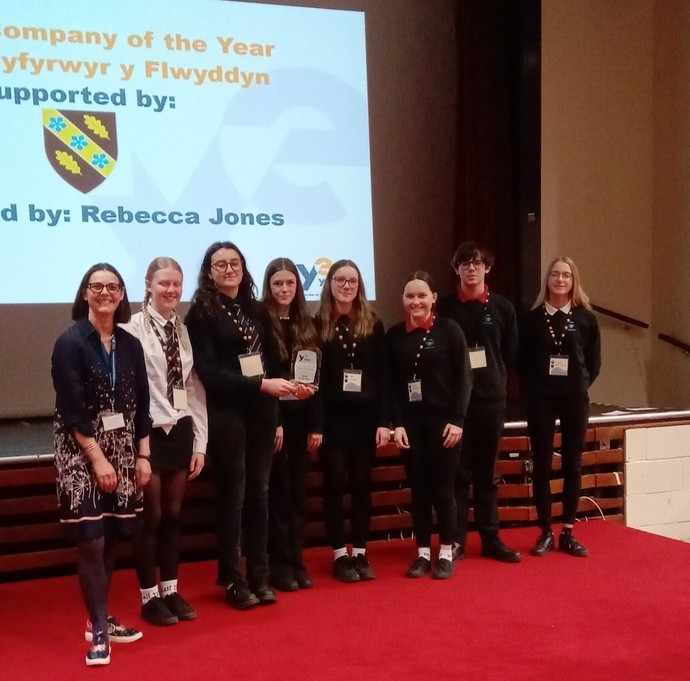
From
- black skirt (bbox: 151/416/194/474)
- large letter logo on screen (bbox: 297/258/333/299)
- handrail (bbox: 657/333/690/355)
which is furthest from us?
handrail (bbox: 657/333/690/355)

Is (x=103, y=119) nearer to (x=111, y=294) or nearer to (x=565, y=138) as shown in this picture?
(x=111, y=294)

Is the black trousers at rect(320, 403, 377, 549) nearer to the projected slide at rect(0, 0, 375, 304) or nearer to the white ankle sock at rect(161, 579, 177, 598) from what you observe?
the white ankle sock at rect(161, 579, 177, 598)

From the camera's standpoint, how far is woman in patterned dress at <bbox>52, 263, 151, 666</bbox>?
6.82 feet

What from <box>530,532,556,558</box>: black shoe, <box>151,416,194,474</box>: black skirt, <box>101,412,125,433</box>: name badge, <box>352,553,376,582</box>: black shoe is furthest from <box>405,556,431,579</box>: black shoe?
<box>101,412,125,433</box>: name badge

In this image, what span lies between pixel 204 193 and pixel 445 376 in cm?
189

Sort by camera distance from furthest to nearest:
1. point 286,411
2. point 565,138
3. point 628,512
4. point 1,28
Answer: point 565,138 → point 628,512 → point 1,28 → point 286,411

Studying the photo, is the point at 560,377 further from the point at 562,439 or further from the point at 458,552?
the point at 458,552

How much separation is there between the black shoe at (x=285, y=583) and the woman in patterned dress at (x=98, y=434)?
2.35 ft

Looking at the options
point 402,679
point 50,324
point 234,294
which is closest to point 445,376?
point 234,294

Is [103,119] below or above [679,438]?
above

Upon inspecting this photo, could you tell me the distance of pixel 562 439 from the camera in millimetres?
3170

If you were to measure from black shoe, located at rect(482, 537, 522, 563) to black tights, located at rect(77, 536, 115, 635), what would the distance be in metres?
1.66

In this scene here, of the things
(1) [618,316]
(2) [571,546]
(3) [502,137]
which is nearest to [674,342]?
(1) [618,316]

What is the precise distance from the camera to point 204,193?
400 centimetres
